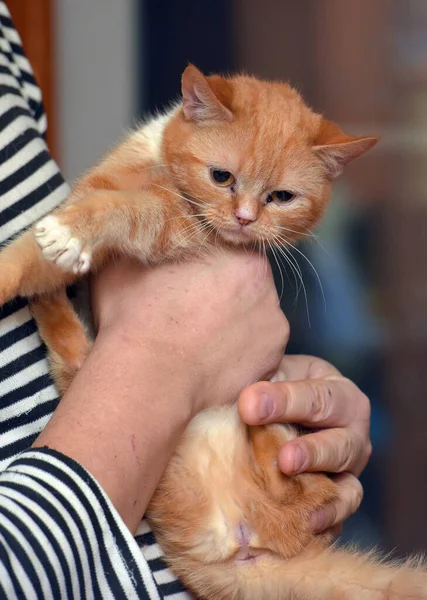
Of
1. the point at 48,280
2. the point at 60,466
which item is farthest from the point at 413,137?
the point at 60,466

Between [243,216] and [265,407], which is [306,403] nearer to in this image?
[265,407]

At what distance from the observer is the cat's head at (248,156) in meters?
1.38

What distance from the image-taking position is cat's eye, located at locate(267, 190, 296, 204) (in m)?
1.45

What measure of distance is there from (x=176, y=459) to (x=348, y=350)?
6.30ft

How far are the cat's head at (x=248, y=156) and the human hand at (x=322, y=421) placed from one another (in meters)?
0.31

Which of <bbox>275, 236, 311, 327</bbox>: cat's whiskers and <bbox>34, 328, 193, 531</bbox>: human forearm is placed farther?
<bbox>275, 236, 311, 327</bbox>: cat's whiskers

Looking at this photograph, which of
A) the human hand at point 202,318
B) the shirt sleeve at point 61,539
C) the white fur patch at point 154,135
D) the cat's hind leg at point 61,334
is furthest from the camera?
the white fur patch at point 154,135

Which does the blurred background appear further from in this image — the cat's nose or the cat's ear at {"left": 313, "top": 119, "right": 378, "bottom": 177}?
the cat's nose

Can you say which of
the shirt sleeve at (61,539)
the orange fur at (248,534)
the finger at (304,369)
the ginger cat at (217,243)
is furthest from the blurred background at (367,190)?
the shirt sleeve at (61,539)

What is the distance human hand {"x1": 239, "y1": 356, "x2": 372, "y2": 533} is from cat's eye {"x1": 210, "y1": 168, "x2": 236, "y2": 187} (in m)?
0.38

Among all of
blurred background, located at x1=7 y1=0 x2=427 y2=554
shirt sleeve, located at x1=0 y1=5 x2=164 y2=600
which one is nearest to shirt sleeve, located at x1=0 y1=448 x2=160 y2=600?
shirt sleeve, located at x1=0 y1=5 x2=164 y2=600

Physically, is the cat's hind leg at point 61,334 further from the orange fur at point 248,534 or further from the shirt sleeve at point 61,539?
the shirt sleeve at point 61,539

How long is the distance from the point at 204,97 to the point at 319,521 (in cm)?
78

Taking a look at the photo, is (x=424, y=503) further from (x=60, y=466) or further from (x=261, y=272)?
(x=60, y=466)
